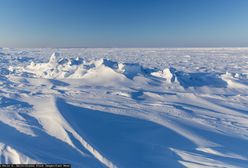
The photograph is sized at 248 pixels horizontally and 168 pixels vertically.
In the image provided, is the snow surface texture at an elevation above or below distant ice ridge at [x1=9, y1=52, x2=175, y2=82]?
below

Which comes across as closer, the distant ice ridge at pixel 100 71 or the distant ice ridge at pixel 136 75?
the distant ice ridge at pixel 136 75

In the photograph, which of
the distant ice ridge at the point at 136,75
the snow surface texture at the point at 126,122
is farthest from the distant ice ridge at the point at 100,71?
the snow surface texture at the point at 126,122

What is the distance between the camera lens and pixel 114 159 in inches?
380

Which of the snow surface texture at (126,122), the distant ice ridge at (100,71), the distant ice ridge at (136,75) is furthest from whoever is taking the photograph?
the distant ice ridge at (100,71)

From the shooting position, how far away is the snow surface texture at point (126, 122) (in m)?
9.87

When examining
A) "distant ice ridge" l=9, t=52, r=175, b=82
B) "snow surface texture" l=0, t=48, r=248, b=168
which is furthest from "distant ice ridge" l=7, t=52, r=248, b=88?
"snow surface texture" l=0, t=48, r=248, b=168

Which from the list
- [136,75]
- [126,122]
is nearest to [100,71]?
[136,75]

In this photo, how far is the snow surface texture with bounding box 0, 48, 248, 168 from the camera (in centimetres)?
987

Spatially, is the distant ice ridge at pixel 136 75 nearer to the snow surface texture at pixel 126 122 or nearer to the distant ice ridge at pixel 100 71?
the distant ice ridge at pixel 100 71

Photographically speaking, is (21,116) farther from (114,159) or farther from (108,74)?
(108,74)

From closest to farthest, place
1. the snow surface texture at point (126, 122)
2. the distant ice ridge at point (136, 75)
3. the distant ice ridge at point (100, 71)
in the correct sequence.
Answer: the snow surface texture at point (126, 122) → the distant ice ridge at point (136, 75) → the distant ice ridge at point (100, 71)

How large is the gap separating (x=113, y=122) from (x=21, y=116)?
4649 millimetres

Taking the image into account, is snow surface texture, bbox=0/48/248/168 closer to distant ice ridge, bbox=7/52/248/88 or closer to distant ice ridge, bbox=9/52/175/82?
distant ice ridge, bbox=7/52/248/88

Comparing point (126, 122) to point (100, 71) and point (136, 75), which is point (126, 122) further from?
point (100, 71)
